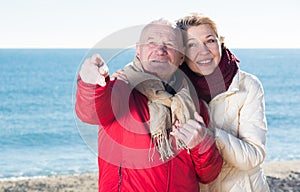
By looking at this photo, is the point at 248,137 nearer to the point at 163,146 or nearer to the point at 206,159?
the point at 206,159

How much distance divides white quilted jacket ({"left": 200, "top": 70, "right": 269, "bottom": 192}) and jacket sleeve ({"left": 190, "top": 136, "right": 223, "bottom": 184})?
99 millimetres

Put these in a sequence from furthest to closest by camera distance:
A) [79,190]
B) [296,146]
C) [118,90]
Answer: [296,146] < [79,190] < [118,90]

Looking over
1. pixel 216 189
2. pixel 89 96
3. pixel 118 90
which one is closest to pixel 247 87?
pixel 216 189

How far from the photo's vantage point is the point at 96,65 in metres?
2.15

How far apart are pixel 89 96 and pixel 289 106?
130ft

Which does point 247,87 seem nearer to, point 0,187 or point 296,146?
point 0,187

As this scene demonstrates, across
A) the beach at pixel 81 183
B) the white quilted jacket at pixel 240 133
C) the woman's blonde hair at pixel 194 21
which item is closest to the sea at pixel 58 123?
the woman's blonde hair at pixel 194 21

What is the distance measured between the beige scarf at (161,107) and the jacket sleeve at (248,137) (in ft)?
0.78

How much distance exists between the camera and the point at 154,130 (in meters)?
2.36

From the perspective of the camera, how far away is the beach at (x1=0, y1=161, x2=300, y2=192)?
9.76m

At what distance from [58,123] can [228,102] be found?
30.9 m

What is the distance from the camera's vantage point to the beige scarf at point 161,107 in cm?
237

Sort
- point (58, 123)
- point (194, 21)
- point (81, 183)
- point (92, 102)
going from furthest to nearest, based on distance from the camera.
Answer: point (58, 123) < point (81, 183) < point (194, 21) < point (92, 102)

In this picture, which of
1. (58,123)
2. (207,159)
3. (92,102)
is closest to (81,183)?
(207,159)
